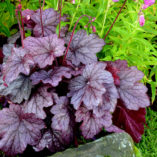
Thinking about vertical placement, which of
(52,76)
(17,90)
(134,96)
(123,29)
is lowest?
(134,96)

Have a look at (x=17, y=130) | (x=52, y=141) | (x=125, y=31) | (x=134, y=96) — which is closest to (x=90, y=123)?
(x=52, y=141)

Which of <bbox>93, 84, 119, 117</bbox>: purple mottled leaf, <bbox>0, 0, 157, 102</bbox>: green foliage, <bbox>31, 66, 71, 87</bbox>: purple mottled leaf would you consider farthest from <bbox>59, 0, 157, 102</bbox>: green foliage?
<bbox>31, 66, 71, 87</bbox>: purple mottled leaf

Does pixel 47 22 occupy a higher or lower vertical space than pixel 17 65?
higher

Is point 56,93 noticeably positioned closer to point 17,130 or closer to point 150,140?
point 17,130

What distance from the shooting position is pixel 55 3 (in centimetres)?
217

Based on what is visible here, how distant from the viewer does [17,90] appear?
1639 mm

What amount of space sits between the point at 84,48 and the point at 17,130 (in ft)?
2.84

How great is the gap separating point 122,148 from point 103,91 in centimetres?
48

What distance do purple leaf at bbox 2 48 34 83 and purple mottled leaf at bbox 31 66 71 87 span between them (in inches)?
4.2

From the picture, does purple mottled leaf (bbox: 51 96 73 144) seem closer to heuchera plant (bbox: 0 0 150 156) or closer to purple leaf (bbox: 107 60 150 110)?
heuchera plant (bbox: 0 0 150 156)

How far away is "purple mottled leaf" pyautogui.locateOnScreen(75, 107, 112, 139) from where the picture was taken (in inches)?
67.0

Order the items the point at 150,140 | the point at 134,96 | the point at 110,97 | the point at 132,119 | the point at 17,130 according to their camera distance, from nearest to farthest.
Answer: the point at 17,130 → the point at 110,97 → the point at 134,96 → the point at 132,119 → the point at 150,140

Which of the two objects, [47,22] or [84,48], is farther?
[47,22]

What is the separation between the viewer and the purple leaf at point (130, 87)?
182cm
